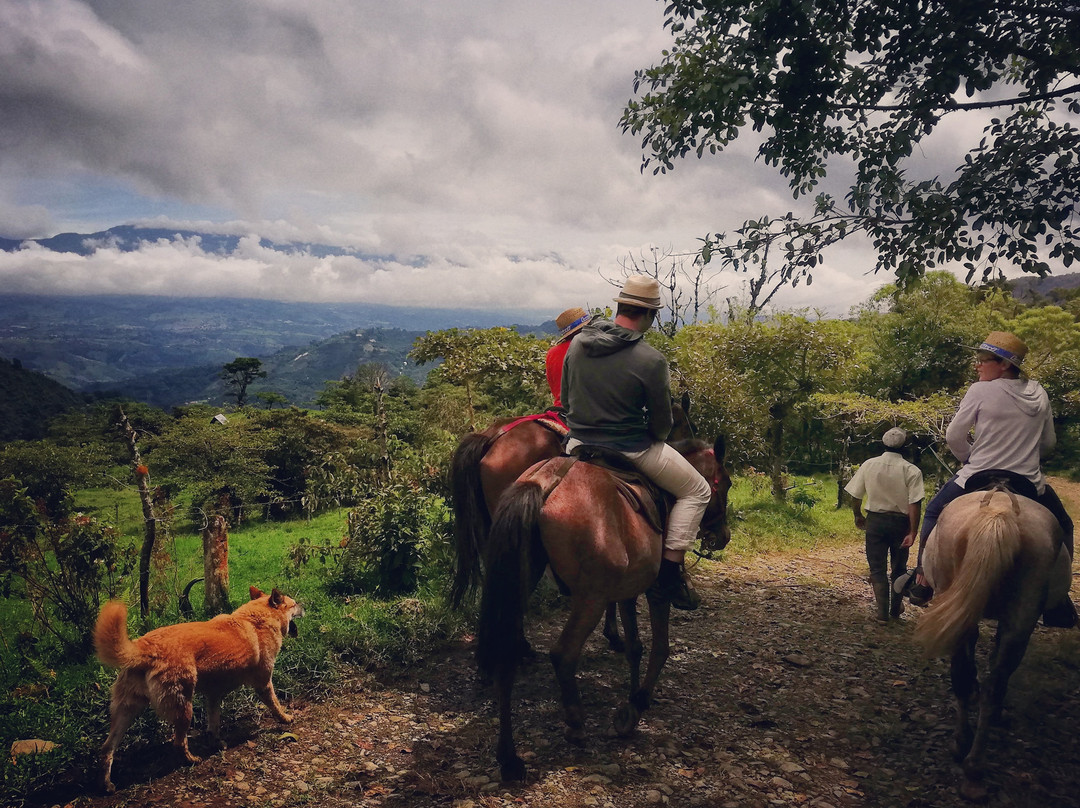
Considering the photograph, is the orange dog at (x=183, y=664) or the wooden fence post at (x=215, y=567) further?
the wooden fence post at (x=215, y=567)

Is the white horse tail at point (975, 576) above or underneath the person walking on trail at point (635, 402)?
underneath

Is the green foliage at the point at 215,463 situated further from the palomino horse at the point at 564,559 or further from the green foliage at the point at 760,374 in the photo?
the palomino horse at the point at 564,559

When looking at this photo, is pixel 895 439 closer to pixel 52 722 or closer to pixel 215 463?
pixel 52 722

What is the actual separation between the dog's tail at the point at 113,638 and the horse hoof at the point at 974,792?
17.8ft

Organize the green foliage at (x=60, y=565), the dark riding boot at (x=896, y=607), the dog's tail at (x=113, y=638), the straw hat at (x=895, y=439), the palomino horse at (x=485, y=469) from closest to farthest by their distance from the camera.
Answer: the dog's tail at (x=113, y=638) → the green foliage at (x=60, y=565) → the palomino horse at (x=485, y=469) → the straw hat at (x=895, y=439) → the dark riding boot at (x=896, y=607)

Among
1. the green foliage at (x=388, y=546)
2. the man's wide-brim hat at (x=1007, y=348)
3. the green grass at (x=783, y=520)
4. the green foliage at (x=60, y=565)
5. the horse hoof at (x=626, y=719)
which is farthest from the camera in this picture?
the green grass at (x=783, y=520)

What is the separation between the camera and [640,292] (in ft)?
14.0

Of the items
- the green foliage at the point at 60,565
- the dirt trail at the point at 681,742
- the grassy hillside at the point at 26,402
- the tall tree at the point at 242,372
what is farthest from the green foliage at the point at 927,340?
the tall tree at the point at 242,372

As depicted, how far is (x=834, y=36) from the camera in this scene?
5.93 metres

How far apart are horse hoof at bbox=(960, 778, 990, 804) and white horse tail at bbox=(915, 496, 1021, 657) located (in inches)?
32.4

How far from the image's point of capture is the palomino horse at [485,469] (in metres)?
5.59

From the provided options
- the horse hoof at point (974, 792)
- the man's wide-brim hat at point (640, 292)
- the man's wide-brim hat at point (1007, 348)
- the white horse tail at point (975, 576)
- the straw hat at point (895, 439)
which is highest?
the man's wide-brim hat at point (640, 292)

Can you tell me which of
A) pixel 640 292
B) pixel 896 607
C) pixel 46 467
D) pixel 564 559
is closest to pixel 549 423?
pixel 640 292

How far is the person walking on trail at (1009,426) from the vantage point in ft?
13.6
